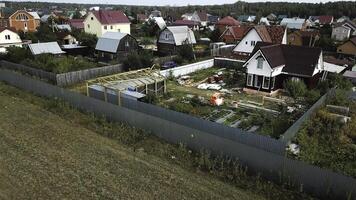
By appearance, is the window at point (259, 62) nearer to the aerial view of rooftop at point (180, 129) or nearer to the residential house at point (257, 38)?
the aerial view of rooftop at point (180, 129)

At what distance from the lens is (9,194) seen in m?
10.5

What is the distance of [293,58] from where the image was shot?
2523cm

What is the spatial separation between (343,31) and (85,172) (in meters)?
61.1

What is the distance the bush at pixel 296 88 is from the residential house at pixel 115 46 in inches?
746

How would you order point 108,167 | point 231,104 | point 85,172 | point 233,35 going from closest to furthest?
point 85,172
point 108,167
point 231,104
point 233,35

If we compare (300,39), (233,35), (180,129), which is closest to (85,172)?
(180,129)

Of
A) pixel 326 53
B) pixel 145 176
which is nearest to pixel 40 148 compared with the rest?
pixel 145 176

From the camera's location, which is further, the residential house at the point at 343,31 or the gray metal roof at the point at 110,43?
→ the residential house at the point at 343,31

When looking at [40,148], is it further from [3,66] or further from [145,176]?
[3,66]

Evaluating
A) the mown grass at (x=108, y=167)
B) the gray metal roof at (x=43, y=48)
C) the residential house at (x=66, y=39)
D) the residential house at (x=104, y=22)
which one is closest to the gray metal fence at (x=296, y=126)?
Result: the mown grass at (x=108, y=167)

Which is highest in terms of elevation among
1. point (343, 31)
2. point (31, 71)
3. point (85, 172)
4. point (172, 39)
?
point (343, 31)

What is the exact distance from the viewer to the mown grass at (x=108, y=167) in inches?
424

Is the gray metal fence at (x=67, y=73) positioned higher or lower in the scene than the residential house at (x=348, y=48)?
lower

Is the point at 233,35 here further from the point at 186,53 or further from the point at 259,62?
the point at 259,62
